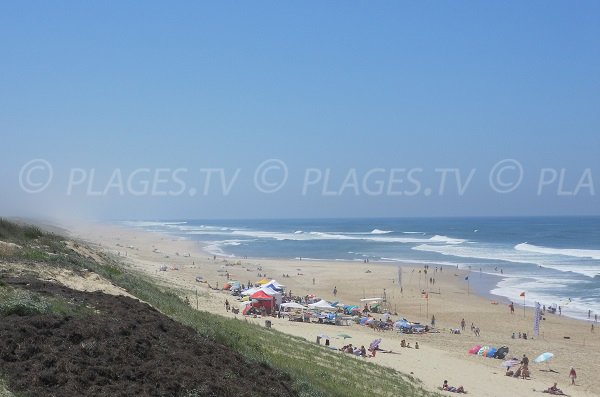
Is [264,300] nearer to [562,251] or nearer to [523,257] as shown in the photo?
[523,257]

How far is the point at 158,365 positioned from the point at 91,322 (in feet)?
5.43

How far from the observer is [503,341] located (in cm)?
2950

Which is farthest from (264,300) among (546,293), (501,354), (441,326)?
(546,293)

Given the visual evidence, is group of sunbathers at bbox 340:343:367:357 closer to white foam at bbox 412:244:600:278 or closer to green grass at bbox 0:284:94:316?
green grass at bbox 0:284:94:316

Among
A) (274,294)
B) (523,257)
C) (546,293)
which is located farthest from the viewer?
(523,257)

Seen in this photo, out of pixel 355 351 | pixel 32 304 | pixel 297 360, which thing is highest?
pixel 32 304

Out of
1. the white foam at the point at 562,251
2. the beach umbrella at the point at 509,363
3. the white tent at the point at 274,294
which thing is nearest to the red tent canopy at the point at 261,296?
the white tent at the point at 274,294

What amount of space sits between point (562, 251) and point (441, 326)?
58.2 metres

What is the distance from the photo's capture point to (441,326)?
109ft

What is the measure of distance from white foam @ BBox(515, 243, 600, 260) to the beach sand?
27040mm

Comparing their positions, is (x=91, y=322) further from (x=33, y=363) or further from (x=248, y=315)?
(x=248, y=315)

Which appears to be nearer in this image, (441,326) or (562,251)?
(441,326)

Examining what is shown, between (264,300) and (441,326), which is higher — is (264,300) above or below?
above

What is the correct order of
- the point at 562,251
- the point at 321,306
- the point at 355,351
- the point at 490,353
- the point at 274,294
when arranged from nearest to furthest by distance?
the point at 355,351 → the point at 490,353 → the point at 274,294 → the point at 321,306 → the point at 562,251
